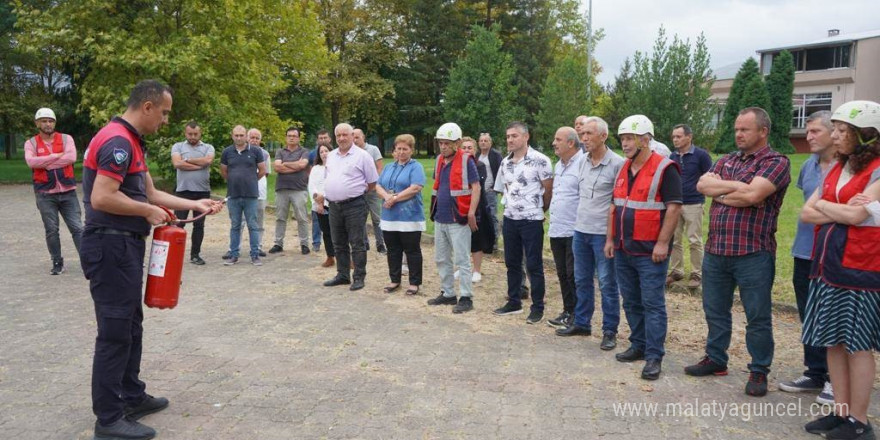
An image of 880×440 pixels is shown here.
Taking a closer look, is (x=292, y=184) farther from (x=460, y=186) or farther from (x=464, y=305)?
(x=464, y=305)

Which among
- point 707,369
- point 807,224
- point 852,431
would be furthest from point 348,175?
point 852,431

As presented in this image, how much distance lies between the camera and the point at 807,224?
5.07m

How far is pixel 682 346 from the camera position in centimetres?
581

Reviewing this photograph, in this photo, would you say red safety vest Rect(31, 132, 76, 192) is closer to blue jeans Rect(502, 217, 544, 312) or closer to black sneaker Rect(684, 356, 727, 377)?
blue jeans Rect(502, 217, 544, 312)

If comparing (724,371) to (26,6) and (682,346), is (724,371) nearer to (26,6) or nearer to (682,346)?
(682,346)

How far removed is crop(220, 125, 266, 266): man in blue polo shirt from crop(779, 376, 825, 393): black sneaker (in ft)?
23.5

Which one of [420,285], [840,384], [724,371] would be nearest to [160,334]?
[420,285]

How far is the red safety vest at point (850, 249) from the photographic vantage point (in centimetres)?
372

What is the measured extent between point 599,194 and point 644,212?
713mm

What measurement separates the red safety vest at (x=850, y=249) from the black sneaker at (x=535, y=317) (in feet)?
9.81

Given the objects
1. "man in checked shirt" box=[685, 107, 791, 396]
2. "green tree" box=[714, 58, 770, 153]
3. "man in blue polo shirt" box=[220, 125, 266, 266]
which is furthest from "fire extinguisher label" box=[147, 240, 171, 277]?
Result: "green tree" box=[714, 58, 770, 153]

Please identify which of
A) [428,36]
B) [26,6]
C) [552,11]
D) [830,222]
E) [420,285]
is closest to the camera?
[830,222]

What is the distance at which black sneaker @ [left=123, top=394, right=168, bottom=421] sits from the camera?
13.6ft

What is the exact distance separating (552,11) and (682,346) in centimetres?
4747
